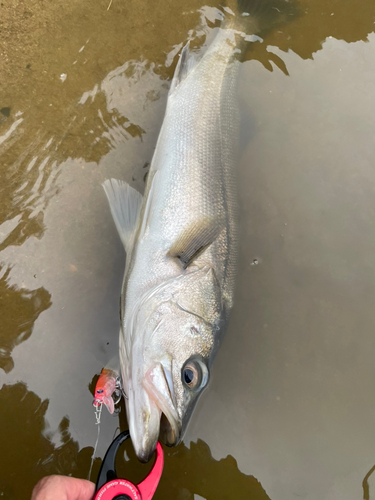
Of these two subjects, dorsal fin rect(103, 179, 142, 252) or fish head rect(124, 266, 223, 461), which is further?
dorsal fin rect(103, 179, 142, 252)

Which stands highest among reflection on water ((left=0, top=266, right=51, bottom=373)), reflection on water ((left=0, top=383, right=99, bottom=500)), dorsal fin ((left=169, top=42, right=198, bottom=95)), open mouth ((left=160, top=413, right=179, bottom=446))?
dorsal fin ((left=169, top=42, right=198, bottom=95))

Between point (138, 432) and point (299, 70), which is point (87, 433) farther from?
point (299, 70)

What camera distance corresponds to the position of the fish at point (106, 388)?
2082 mm

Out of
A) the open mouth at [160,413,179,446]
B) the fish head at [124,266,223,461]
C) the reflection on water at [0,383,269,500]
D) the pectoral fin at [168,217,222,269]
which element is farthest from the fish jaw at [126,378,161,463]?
the pectoral fin at [168,217,222,269]

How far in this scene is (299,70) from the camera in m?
3.10

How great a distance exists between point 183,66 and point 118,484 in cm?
307

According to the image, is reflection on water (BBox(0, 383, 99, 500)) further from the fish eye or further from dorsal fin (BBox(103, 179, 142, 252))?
dorsal fin (BBox(103, 179, 142, 252))

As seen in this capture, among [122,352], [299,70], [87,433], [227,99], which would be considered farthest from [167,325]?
[299,70]

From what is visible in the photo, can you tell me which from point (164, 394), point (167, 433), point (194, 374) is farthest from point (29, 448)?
point (194, 374)

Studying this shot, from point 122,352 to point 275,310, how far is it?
1.32 metres

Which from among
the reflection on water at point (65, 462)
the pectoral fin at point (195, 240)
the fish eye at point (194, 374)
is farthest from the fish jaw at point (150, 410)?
the pectoral fin at point (195, 240)

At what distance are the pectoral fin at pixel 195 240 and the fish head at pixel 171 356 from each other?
13 cm

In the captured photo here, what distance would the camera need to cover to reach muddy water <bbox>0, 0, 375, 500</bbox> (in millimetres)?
2354

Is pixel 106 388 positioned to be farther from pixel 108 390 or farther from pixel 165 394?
pixel 165 394
